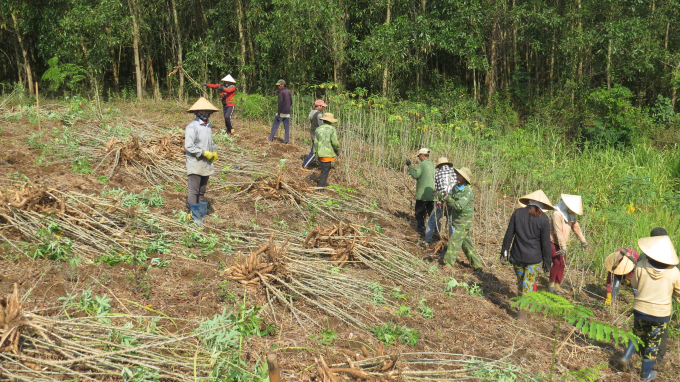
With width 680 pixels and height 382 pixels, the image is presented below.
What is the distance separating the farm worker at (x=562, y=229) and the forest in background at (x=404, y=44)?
25.2ft

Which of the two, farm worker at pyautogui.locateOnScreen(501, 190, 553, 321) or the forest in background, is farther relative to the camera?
the forest in background

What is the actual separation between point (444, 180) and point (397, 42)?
828 centimetres

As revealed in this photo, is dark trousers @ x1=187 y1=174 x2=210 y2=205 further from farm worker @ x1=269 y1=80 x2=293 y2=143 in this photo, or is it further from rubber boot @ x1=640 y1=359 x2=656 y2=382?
rubber boot @ x1=640 y1=359 x2=656 y2=382

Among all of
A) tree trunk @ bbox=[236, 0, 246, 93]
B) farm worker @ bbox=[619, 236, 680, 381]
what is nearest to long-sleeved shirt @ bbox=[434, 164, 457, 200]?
farm worker @ bbox=[619, 236, 680, 381]

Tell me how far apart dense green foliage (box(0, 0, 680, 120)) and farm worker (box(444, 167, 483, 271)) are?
725cm

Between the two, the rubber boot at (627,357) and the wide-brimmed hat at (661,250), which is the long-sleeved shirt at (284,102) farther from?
the rubber boot at (627,357)

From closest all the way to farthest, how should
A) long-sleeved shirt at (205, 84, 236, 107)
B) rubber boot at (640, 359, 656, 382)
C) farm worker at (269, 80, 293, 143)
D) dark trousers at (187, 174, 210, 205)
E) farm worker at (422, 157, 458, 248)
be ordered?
rubber boot at (640, 359, 656, 382) → dark trousers at (187, 174, 210, 205) → farm worker at (422, 157, 458, 248) → farm worker at (269, 80, 293, 143) → long-sleeved shirt at (205, 84, 236, 107)

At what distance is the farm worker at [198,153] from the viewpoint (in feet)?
19.5

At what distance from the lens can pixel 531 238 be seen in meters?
5.27

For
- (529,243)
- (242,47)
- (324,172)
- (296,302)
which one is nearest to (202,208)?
(296,302)

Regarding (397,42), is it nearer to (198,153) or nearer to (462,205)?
(462,205)

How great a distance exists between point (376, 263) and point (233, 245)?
1.69m

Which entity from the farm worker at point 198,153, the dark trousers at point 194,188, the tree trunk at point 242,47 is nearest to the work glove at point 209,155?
the farm worker at point 198,153

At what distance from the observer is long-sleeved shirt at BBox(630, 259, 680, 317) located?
14.3 feet
